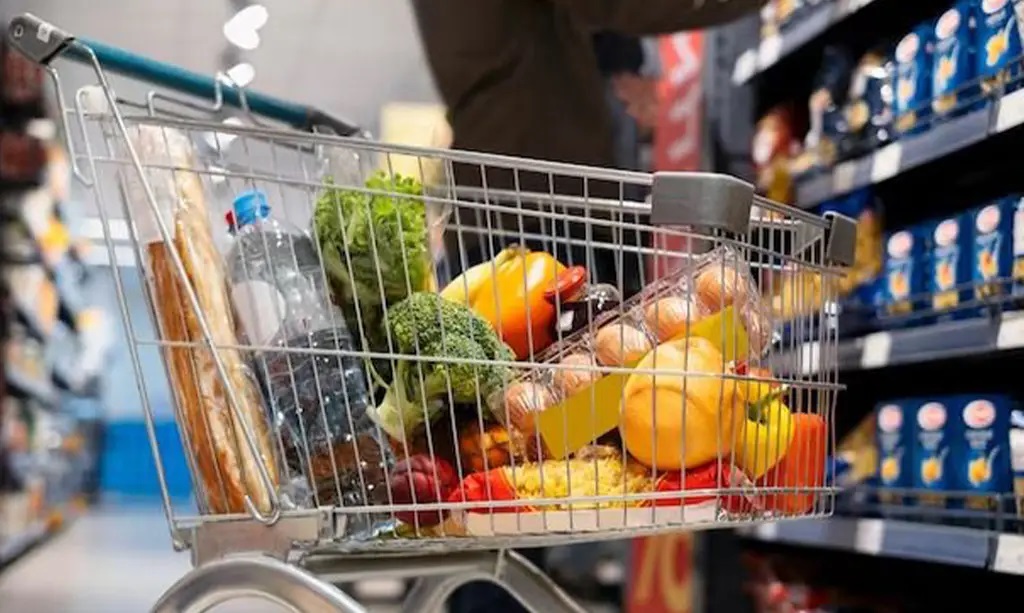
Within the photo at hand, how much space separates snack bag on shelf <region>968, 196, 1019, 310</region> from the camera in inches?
75.4

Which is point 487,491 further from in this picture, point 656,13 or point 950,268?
point 950,268

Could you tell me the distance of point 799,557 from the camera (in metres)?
2.91

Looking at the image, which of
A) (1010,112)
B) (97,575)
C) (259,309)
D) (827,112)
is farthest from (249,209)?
(97,575)

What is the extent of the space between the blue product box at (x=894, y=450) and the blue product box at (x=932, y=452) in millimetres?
28

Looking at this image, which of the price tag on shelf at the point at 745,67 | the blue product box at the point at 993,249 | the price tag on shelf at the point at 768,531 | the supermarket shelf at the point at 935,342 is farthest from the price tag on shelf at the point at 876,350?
the price tag on shelf at the point at 745,67

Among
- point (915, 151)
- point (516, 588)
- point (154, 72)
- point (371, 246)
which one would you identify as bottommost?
point (516, 588)

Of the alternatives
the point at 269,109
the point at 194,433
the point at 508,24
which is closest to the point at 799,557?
the point at 508,24

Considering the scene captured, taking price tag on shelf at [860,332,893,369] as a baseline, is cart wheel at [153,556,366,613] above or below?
below

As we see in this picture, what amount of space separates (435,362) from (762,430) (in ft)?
1.12

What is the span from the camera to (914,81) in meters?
2.20

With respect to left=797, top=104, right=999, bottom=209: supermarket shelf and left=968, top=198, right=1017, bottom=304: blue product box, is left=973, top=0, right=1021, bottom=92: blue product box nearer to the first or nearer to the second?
left=797, top=104, right=999, bottom=209: supermarket shelf

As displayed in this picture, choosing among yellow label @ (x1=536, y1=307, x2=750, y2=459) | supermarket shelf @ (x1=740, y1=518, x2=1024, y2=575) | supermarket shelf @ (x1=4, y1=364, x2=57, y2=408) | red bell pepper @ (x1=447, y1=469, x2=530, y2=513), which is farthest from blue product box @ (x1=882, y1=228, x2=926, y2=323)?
supermarket shelf @ (x1=4, y1=364, x2=57, y2=408)

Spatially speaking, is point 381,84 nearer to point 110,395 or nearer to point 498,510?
point 498,510

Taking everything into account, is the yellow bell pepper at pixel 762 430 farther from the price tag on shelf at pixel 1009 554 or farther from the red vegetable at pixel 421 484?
the price tag on shelf at pixel 1009 554
